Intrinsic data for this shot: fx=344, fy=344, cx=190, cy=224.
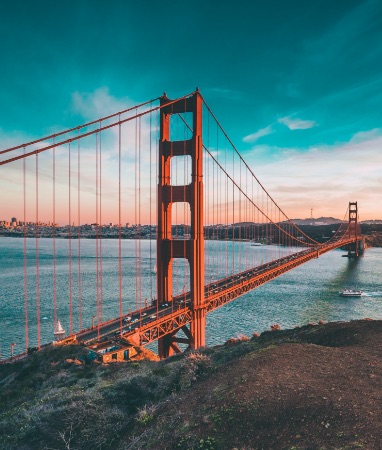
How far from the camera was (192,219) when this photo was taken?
2794 centimetres

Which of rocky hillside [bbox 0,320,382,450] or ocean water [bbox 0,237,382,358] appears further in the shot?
ocean water [bbox 0,237,382,358]

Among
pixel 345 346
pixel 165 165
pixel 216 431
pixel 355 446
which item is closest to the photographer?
pixel 355 446

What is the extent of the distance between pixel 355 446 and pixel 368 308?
46783mm

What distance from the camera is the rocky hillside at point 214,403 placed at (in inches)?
337

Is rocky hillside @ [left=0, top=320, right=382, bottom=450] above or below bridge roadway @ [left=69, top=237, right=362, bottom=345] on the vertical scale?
above

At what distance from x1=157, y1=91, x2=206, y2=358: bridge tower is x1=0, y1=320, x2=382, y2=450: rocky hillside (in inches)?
452

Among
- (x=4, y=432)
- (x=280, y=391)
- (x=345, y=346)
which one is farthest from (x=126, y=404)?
(x=345, y=346)

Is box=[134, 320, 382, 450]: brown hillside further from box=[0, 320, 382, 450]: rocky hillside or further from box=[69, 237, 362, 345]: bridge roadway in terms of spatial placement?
box=[69, 237, 362, 345]: bridge roadway

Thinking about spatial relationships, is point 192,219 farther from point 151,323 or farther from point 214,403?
point 214,403

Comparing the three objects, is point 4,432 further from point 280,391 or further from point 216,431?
point 280,391

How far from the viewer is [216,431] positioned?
9.02m

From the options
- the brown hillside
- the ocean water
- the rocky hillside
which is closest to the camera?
the brown hillside

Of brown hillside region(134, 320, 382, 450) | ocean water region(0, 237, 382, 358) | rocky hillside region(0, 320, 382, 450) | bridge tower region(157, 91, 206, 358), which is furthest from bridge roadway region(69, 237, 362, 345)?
brown hillside region(134, 320, 382, 450)

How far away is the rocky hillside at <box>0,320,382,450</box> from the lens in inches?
337
